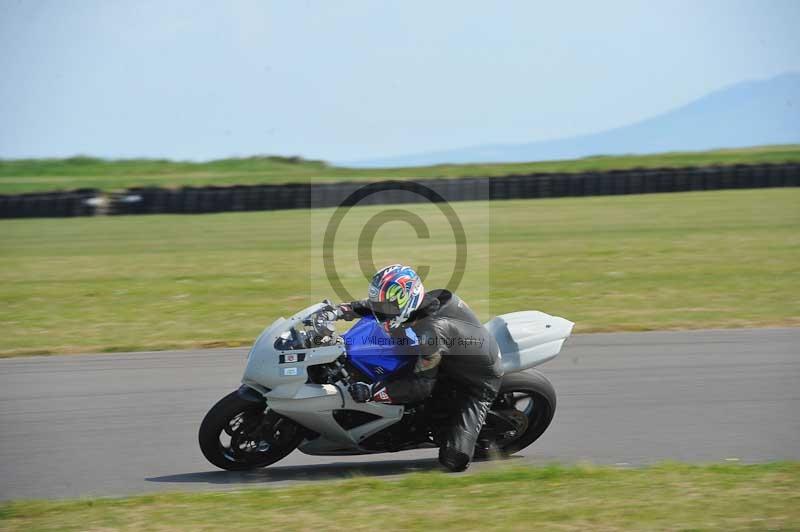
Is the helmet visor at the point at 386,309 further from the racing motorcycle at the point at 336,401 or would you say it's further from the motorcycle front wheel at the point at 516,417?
the motorcycle front wheel at the point at 516,417

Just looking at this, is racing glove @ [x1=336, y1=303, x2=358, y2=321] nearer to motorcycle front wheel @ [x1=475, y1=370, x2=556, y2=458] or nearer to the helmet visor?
the helmet visor

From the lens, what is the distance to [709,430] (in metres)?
7.32

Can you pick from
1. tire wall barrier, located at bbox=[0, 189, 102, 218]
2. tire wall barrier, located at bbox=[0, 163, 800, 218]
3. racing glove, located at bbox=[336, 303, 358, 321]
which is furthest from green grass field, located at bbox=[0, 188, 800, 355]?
racing glove, located at bbox=[336, 303, 358, 321]

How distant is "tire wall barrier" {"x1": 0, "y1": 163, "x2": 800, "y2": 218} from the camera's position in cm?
3078

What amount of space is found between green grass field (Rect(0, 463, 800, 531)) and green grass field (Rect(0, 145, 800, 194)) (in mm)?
34794

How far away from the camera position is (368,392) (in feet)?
20.7

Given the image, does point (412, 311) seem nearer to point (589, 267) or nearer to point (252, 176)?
point (589, 267)

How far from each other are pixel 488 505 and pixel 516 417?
1.49 m

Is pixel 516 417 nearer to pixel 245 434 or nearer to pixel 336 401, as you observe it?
pixel 336 401

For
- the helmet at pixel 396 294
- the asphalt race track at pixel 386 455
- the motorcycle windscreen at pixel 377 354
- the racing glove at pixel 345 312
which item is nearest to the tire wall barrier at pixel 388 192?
the asphalt race track at pixel 386 455

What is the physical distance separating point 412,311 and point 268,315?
7.50m

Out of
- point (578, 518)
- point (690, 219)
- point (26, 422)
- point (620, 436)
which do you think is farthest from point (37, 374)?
point (690, 219)

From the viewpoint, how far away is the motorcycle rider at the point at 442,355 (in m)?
6.30

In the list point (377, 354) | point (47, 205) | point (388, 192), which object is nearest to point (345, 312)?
point (377, 354)
